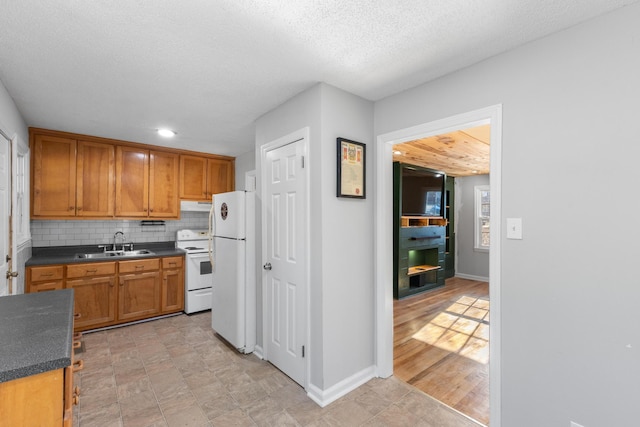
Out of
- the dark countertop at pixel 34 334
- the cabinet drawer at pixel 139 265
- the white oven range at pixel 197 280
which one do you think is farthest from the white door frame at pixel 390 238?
the cabinet drawer at pixel 139 265

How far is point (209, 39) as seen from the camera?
166 centimetres

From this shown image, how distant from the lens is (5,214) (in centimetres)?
236

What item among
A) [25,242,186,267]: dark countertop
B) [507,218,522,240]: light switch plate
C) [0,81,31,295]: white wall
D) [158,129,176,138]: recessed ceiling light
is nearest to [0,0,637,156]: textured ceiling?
[0,81,31,295]: white wall

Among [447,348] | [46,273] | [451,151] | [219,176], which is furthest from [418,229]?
[46,273]

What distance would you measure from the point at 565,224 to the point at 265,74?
6.72 ft

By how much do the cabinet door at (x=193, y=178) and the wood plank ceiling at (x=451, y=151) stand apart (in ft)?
9.52

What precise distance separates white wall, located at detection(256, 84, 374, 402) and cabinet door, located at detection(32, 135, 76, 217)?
2960 mm

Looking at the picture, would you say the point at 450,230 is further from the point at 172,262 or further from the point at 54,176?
the point at 54,176

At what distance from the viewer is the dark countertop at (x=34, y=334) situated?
946 mm

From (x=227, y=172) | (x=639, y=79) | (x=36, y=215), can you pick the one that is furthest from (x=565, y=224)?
(x=36, y=215)

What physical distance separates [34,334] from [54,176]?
316 cm

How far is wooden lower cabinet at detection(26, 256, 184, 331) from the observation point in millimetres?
3244

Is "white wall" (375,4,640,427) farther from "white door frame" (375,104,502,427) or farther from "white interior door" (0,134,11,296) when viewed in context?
"white interior door" (0,134,11,296)

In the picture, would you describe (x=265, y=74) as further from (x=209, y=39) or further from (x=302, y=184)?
(x=302, y=184)
